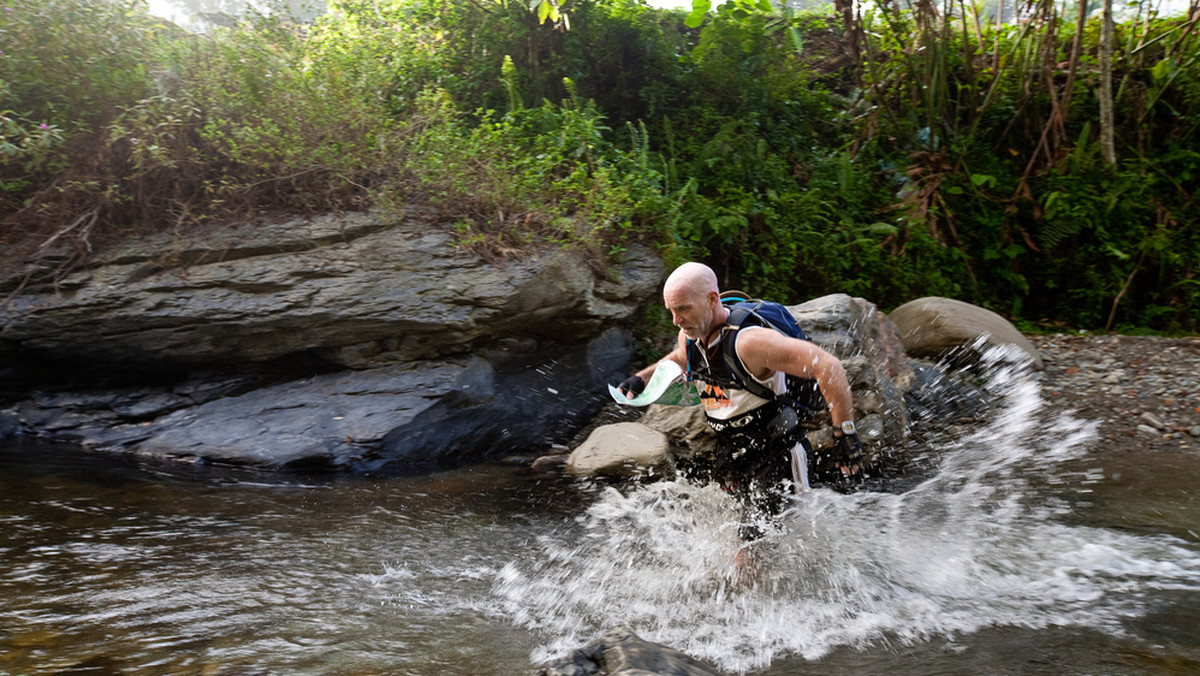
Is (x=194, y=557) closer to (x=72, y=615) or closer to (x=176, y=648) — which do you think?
(x=72, y=615)

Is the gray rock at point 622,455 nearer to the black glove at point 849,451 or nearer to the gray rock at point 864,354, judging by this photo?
the gray rock at point 864,354

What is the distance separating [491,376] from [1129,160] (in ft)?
27.8

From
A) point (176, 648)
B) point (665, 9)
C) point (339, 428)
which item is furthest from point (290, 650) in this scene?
point (665, 9)

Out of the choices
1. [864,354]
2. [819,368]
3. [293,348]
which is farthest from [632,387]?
[293,348]

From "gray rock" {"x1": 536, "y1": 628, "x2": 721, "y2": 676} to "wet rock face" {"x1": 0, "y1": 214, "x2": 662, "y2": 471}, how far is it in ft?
12.9

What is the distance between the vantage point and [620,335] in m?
7.66

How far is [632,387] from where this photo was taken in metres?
4.30

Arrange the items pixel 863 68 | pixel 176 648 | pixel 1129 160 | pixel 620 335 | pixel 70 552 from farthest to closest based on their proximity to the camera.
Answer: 1. pixel 863 68
2. pixel 1129 160
3. pixel 620 335
4. pixel 70 552
5. pixel 176 648

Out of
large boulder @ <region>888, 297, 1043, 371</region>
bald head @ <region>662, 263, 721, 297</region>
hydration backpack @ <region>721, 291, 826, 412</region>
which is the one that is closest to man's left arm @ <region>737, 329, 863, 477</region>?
hydration backpack @ <region>721, 291, 826, 412</region>

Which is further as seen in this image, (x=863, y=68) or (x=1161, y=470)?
(x=863, y=68)

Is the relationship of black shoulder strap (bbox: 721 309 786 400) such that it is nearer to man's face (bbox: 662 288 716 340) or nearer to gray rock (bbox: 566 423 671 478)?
man's face (bbox: 662 288 716 340)

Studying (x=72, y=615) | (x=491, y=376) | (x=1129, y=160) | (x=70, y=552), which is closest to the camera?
(x=72, y=615)

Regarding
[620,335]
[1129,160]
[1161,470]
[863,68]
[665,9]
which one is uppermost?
[665,9]

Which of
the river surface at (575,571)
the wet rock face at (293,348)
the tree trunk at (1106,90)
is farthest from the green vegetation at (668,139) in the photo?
the river surface at (575,571)
